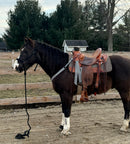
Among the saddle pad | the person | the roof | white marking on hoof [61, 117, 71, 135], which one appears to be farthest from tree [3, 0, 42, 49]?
white marking on hoof [61, 117, 71, 135]

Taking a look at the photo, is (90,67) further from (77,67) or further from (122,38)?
(122,38)

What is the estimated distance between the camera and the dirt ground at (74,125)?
10.2 ft

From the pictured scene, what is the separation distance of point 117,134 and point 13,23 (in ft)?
85.0

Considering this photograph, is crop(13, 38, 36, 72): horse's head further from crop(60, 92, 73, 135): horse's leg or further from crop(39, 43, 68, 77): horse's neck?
crop(60, 92, 73, 135): horse's leg

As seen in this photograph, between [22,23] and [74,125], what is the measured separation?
78.3 ft

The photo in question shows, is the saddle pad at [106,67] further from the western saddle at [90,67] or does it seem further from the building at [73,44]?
the building at [73,44]

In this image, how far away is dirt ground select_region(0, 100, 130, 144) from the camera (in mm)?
3096

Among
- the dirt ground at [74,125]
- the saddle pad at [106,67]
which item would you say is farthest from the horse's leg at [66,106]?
the saddle pad at [106,67]

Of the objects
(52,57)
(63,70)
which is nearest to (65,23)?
(52,57)

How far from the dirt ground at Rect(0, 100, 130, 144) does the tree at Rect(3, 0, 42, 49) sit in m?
21.0

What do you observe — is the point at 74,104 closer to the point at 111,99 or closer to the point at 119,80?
the point at 111,99

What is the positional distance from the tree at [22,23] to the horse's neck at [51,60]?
856 inches

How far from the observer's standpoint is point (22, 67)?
10.4ft

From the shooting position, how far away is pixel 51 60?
332cm
